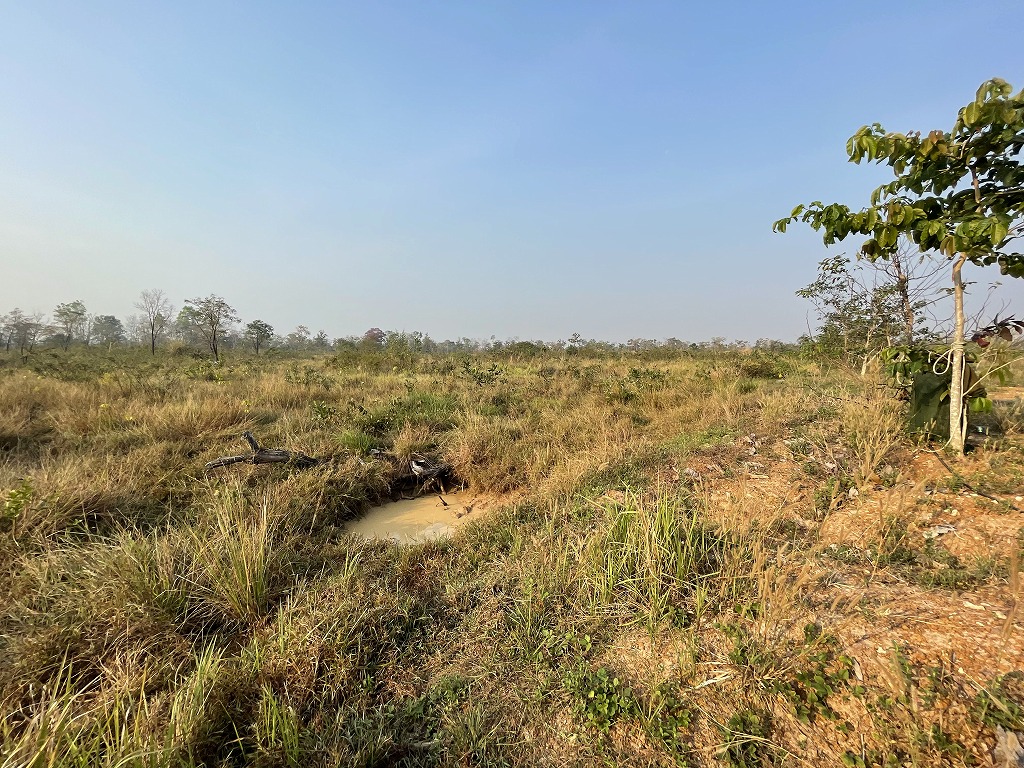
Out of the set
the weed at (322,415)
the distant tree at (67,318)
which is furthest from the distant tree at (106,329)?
the weed at (322,415)

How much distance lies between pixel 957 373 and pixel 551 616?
370cm

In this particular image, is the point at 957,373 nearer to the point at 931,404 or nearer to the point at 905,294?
the point at 931,404

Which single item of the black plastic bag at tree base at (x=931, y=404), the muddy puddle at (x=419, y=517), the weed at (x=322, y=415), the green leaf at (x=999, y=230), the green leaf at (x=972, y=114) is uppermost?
the green leaf at (x=972, y=114)

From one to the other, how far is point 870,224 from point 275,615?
4.98 m

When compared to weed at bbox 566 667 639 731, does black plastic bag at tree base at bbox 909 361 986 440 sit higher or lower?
higher

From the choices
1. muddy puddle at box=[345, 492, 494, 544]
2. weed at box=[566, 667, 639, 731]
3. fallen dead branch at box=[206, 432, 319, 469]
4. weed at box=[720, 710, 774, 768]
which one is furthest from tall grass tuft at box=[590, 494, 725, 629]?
fallen dead branch at box=[206, 432, 319, 469]

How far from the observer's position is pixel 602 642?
87.2 inches

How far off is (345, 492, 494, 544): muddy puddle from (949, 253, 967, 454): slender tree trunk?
14.0 ft

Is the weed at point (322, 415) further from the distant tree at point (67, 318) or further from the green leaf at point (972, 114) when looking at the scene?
the distant tree at point (67, 318)

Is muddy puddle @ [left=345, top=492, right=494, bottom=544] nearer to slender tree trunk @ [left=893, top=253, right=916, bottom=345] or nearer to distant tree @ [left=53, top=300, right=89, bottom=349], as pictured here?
slender tree trunk @ [left=893, top=253, right=916, bottom=345]

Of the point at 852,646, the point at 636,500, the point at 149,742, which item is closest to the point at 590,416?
the point at 636,500

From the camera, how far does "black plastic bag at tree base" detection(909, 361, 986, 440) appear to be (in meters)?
3.51

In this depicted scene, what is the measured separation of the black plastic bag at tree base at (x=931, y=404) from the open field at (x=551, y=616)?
18cm

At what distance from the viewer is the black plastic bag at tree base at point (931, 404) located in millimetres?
3512
